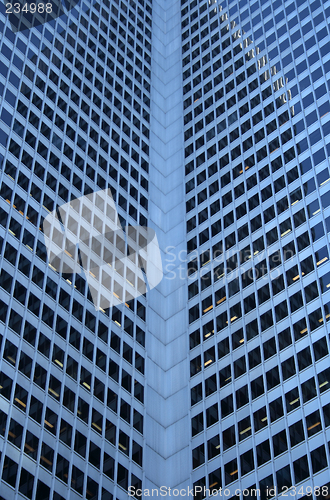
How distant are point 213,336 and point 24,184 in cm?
2208

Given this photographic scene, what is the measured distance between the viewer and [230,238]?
6894 cm

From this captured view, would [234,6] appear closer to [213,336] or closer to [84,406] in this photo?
[213,336]

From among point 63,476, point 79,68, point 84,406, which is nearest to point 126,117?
point 79,68

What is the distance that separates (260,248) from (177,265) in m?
11.3

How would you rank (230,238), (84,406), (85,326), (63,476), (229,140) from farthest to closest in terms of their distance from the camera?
(229,140)
(230,238)
(85,326)
(84,406)
(63,476)
